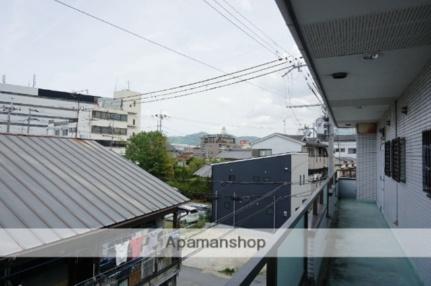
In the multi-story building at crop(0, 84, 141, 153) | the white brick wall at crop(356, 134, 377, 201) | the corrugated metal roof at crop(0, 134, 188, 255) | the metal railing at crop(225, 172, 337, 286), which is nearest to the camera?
the metal railing at crop(225, 172, 337, 286)

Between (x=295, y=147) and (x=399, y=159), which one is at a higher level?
(x=295, y=147)

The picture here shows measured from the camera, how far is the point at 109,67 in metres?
14.0

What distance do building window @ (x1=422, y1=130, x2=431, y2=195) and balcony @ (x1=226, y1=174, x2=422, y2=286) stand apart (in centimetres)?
104

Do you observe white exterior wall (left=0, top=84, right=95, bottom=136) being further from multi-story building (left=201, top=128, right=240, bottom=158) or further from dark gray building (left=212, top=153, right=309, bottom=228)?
multi-story building (left=201, top=128, right=240, bottom=158)

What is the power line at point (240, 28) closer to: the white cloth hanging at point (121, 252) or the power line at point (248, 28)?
the power line at point (248, 28)

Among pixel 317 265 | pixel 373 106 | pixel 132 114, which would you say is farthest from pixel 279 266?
pixel 132 114

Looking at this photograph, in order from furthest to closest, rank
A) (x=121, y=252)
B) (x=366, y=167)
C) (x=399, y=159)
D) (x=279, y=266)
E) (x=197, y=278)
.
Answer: (x=197, y=278) < (x=366, y=167) < (x=121, y=252) < (x=399, y=159) < (x=279, y=266)

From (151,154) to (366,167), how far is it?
20067mm

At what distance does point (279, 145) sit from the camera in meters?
25.9

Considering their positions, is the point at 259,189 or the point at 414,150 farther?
the point at 259,189

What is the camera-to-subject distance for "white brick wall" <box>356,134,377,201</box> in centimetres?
904

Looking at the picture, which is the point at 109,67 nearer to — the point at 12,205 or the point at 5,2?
the point at 5,2

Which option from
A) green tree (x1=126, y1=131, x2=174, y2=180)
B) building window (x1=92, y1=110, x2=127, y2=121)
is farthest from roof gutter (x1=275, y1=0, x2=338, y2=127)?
building window (x1=92, y1=110, x2=127, y2=121)

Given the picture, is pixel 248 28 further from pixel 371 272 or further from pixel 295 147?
pixel 295 147
